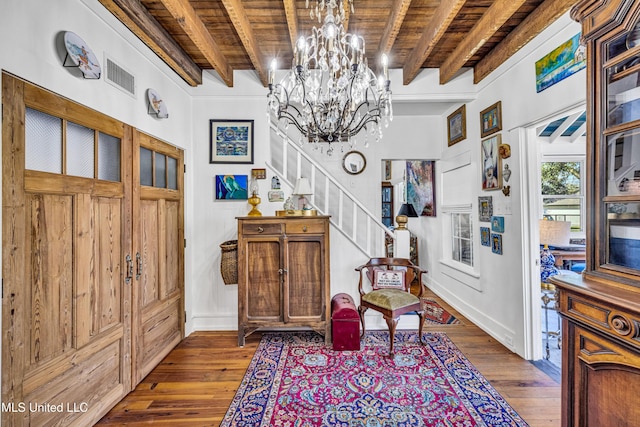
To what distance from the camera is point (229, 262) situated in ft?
10.6

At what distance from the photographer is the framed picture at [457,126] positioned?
3.83m

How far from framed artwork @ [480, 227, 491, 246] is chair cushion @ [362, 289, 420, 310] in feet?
3.84

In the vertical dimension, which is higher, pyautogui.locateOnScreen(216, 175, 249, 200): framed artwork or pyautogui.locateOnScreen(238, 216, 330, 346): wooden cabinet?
pyautogui.locateOnScreen(216, 175, 249, 200): framed artwork

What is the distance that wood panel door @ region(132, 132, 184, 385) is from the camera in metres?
2.47

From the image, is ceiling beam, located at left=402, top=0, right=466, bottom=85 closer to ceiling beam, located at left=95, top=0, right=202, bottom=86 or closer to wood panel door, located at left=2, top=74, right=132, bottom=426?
ceiling beam, located at left=95, top=0, right=202, bottom=86

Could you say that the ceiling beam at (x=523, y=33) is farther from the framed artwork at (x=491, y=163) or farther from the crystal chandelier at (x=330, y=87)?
the crystal chandelier at (x=330, y=87)

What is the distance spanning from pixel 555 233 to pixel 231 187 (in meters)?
3.56

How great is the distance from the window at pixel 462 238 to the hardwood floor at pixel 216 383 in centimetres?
117

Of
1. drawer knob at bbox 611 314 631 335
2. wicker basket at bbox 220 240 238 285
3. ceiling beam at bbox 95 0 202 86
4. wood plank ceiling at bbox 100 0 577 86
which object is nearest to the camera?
drawer knob at bbox 611 314 631 335

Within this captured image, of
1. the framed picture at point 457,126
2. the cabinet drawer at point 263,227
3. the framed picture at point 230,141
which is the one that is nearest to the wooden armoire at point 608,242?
the cabinet drawer at point 263,227

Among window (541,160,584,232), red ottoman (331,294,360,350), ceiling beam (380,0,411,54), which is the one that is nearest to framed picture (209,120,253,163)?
ceiling beam (380,0,411,54)

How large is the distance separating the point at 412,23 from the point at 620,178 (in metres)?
2.20

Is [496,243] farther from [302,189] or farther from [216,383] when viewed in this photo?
[216,383]

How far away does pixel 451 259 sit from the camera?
4.61 metres
